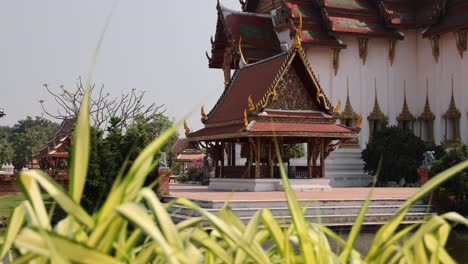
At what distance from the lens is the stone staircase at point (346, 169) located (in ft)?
82.0

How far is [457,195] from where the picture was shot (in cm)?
1409

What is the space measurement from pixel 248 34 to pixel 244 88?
672cm

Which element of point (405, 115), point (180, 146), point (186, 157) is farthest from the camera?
point (180, 146)

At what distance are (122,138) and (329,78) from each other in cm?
1257

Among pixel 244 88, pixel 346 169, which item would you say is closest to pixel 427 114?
pixel 346 169

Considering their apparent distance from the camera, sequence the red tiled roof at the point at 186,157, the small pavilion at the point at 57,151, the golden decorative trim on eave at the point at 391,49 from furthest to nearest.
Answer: the red tiled roof at the point at 186,157 < the small pavilion at the point at 57,151 < the golden decorative trim on eave at the point at 391,49

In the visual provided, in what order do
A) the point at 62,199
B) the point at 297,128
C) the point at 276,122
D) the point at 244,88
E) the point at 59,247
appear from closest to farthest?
the point at 59,247 < the point at 62,199 < the point at 297,128 < the point at 276,122 < the point at 244,88

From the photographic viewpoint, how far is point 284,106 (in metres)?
17.7

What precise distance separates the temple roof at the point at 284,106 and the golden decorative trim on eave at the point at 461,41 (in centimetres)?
850

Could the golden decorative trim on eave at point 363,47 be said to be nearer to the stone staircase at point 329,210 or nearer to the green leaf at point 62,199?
the stone staircase at point 329,210

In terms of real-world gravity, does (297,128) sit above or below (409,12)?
below

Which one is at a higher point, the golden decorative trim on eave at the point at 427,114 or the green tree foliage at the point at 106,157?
the golden decorative trim on eave at the point at 427,114

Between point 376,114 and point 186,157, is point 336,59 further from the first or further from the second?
point 186,157

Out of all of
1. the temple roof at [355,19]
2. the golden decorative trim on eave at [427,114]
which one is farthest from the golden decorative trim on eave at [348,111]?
the golden decorative trim on eave at [427,114]
